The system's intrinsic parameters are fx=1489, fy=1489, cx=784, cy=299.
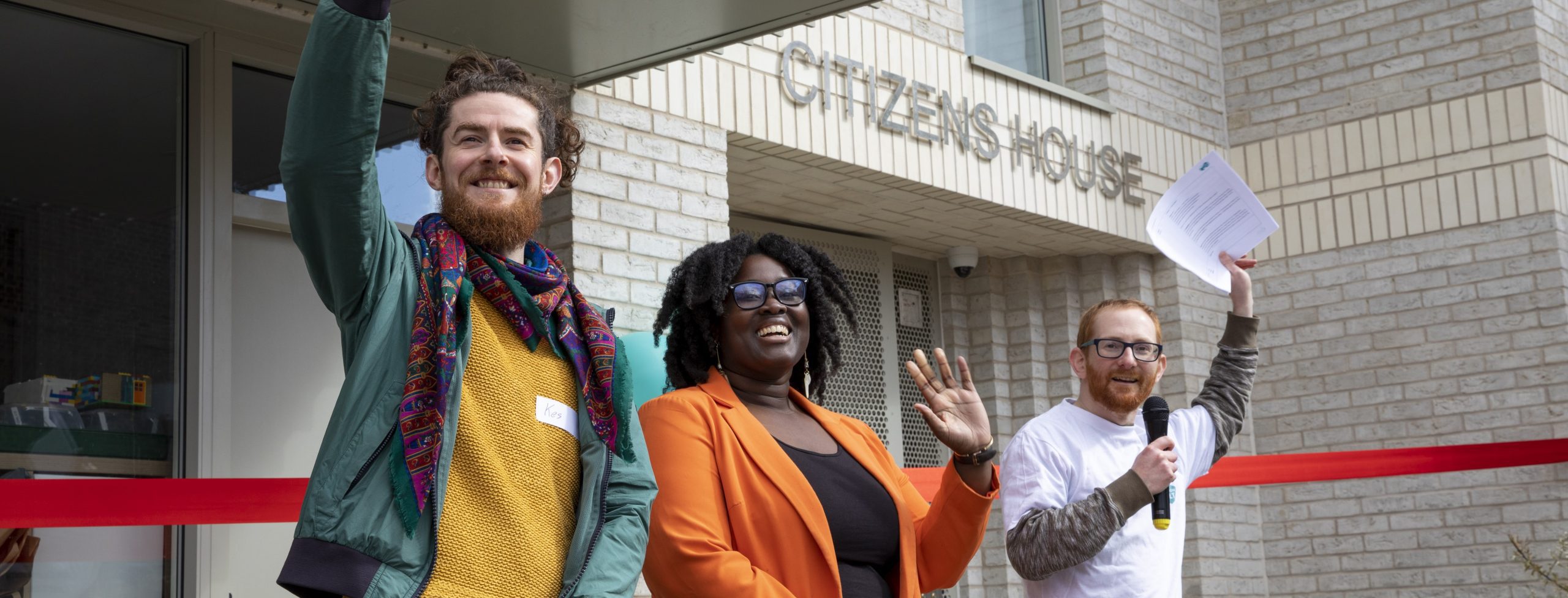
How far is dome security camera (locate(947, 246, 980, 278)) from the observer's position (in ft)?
31.5

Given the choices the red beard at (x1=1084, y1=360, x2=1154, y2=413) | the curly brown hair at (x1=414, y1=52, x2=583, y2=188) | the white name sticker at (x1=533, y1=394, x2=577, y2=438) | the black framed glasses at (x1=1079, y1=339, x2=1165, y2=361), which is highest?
the curly brown hair at (x1=414, y1=52, x2=583, y2=188)

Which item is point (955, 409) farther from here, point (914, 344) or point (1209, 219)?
point (914, 344)

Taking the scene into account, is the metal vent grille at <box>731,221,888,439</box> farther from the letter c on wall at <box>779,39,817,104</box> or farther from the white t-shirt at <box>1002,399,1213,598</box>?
the white t-shirt at <box>1002,399,1213,598</box>

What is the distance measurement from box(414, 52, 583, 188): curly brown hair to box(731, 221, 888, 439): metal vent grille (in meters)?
6.05

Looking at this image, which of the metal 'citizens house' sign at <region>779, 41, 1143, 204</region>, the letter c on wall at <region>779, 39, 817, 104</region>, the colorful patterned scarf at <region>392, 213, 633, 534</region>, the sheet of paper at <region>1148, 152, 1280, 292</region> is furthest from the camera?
the metal 'citizens house' sign at <region>779, 41, 1143, 204</region>

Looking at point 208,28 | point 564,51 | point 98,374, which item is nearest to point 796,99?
point 564,51

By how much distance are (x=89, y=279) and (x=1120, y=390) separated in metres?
3.49

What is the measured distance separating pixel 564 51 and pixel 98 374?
6.73ft

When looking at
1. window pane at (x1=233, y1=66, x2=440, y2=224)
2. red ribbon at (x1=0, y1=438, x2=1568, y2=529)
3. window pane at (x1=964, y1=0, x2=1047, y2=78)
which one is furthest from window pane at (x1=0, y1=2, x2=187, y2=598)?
window pane at (x1=964, y1=0, x2=1047, y2=78)

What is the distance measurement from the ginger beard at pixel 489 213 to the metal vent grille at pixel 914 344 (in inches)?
274

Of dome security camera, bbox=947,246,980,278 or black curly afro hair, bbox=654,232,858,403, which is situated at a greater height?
dome security camera, bbox=947,246,980,278

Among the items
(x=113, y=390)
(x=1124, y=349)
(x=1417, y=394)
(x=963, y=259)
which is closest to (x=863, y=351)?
(x=963, y=259)

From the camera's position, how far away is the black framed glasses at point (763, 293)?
365cm

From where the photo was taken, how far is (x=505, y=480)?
7.74 ft
